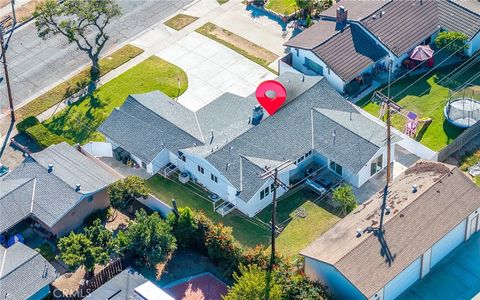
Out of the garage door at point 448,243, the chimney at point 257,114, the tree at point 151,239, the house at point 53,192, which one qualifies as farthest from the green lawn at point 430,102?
the house at point 53,192

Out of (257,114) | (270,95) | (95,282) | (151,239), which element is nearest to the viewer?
(95,282)

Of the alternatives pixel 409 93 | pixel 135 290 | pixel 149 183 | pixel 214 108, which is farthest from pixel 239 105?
pixel 135 290

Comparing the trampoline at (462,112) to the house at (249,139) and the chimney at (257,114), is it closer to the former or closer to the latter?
the house at (249,139)

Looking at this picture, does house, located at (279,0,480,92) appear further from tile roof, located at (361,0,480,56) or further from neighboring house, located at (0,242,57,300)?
neighboring house, located at (0,242,57,300)

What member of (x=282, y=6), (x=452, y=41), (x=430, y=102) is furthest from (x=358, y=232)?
(x=282, y=6)

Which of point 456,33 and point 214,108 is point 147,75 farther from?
point 456,33

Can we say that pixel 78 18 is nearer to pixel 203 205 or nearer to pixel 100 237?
pixel 203 205

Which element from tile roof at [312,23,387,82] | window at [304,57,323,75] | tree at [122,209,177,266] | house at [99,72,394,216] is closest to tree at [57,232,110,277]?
tree at [122,209,177,266]
